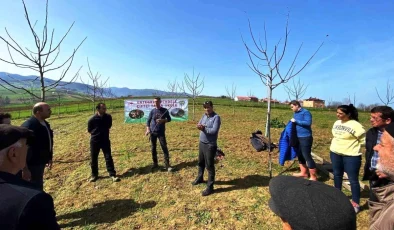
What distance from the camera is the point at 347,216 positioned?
0.99 meters

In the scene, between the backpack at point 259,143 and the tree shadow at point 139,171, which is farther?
the backpack at point 259,143

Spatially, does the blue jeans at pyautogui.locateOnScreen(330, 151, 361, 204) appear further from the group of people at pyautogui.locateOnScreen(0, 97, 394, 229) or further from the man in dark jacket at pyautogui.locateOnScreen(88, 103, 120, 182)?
the man in dark jacket at pyautogui.locateOnScreen(88, 103, 120, 182)

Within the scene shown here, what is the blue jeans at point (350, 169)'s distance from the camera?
3.63 m

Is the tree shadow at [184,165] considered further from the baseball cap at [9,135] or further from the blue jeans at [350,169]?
the baseball cap at [9,135]

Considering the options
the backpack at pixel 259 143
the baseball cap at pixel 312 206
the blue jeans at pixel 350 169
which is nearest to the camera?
the baseball cap at pixel 312 206

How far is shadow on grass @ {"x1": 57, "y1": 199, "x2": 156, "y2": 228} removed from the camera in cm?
392

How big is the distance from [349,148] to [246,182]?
7.38 ft

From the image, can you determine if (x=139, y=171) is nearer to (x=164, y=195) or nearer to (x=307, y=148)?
(x=164, y=195)

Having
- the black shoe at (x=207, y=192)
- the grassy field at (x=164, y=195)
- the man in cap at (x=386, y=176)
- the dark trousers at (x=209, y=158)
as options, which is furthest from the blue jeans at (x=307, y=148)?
the man in cap at (x=386, y=176)

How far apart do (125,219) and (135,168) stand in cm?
238

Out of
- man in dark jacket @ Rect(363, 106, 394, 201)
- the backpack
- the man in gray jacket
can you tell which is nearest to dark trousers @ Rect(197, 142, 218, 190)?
the man in gray jacket

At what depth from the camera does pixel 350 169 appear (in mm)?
3658

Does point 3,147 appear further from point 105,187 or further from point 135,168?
point 135,168

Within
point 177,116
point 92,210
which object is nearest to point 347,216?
point 92,210
